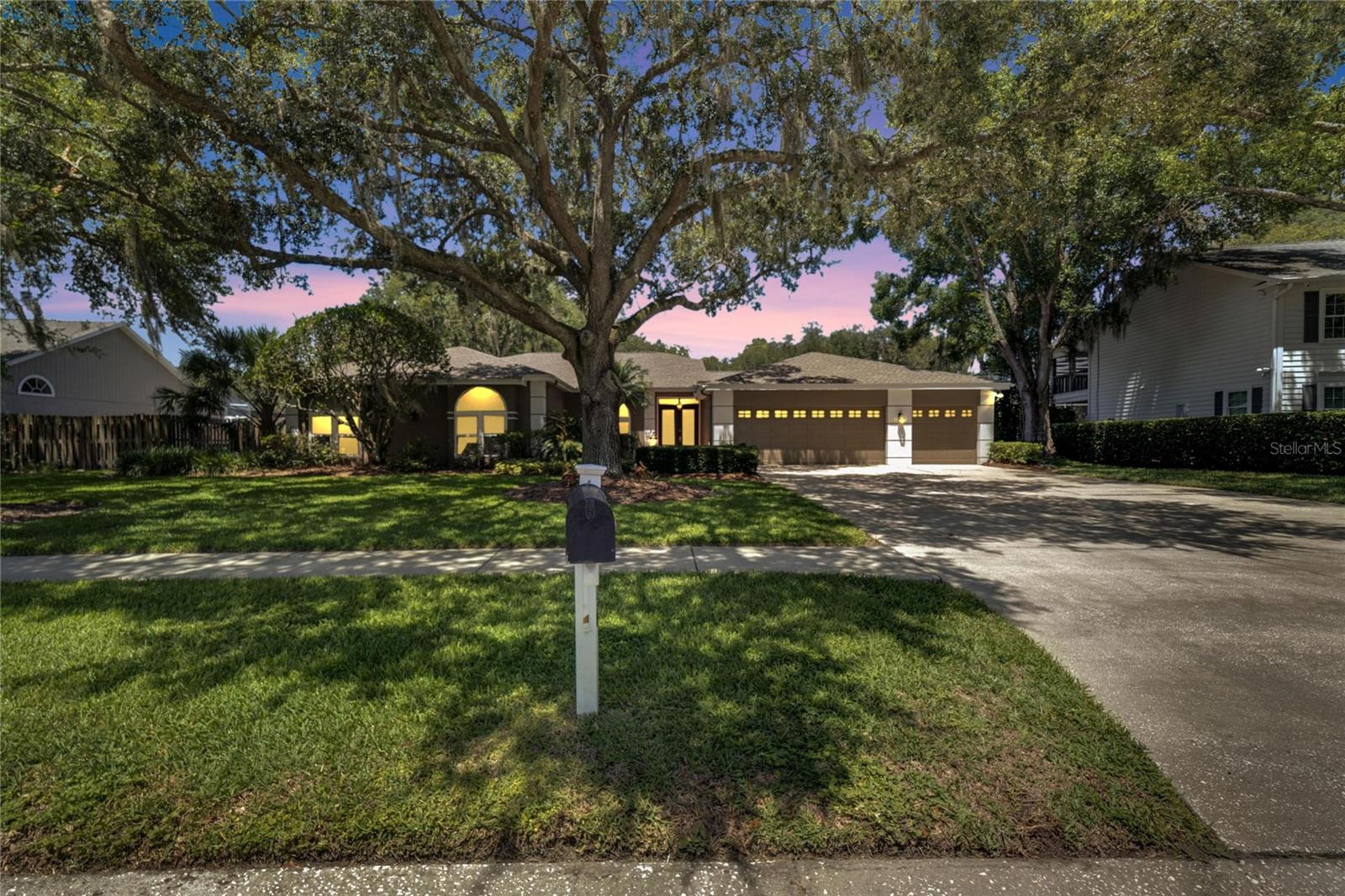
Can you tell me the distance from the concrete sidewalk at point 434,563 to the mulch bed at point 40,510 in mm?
3232

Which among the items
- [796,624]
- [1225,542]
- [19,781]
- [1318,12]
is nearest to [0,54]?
[19,781]

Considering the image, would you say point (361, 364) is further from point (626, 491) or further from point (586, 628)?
point (586, 628)

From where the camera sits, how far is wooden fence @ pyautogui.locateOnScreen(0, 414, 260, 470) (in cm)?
1566

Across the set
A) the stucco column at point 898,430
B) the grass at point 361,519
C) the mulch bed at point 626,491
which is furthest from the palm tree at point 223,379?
the stucco column at point 898,430

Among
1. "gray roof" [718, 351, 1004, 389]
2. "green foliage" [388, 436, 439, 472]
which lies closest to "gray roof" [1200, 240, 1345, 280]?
"gray roof" [718, 351, 1004, 389]

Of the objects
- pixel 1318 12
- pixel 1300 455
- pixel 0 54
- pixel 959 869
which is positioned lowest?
pixel 959 869

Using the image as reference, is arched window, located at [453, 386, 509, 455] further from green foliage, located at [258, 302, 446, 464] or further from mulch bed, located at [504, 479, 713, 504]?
mulch bed, located at [504, 479, 713, 504]

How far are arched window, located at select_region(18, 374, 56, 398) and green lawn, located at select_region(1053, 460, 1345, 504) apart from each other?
33521 millimetres

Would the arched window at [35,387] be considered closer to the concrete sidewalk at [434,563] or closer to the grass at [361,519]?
the grass at [361,519]

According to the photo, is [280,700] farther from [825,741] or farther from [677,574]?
[677,574]

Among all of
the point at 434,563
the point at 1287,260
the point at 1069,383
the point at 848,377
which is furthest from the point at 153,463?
the point at 1069,383

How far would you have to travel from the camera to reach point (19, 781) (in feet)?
8.20

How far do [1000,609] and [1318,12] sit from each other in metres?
12.2

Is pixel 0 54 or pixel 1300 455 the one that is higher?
pixel 0 54
